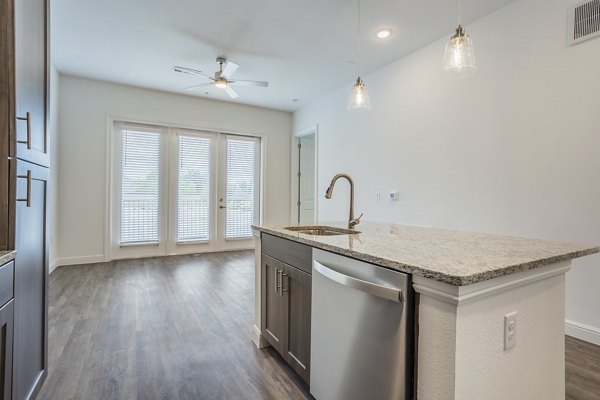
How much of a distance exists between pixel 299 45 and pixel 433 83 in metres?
1.62

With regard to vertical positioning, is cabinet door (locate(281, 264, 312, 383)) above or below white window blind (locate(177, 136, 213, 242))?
below

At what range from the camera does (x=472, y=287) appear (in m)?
0.91

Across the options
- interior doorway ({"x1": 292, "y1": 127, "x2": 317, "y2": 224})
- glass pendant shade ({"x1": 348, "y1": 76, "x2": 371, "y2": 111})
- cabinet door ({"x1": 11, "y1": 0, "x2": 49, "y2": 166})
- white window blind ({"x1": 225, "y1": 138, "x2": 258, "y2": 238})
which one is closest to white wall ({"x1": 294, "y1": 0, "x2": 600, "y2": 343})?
glass pendant shade ({"x1": 348, "y1": 76, "x2": 371, "y2": 111})

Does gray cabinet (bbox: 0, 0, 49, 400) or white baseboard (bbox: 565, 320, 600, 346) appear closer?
gray cabinet (bbox: 0, 0, 49, 400)

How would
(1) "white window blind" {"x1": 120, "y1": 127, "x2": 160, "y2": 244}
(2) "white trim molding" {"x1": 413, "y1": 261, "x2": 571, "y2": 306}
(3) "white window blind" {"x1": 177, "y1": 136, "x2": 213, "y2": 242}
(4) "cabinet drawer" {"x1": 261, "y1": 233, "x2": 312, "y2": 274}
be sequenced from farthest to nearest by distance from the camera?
(3) "white window blind" {"x1": 177, "y1": 136, "x2": 213, "y2": 242} < (1) "white window blind" {"x1": 120, "y1": 127, "x2": 160, "y2": 244} < (4) "cabinet drawer" {"x1": 261, "y1": 233, "x2": 312, "y2": 274} < (2) "white trim molding" {"x1": 413, "y1": 261, "x2": 571, "y2": 306}

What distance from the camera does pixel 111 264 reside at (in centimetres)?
473

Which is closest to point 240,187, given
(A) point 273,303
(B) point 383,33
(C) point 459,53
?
(B) point 383,33

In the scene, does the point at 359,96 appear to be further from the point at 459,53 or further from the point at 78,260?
the point at 78,260


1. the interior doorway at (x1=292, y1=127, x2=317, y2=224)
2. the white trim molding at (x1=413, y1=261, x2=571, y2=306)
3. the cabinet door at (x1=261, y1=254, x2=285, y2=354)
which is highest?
the interior doorway at (x1=292, y1=127, x2=317, y2=224)

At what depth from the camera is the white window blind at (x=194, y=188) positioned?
Result: 5477 mm

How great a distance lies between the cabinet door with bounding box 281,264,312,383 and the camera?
1675 millimetres

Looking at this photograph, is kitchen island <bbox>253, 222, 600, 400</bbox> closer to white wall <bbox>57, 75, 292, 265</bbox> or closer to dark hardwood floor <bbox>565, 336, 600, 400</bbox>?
dark hardwood floor <bbox>565, 336, 600, 400</bbox>

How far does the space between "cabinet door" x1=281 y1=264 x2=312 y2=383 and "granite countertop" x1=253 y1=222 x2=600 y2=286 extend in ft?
0.81

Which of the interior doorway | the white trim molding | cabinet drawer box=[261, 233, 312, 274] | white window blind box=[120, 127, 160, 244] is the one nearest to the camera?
the white trim molding
